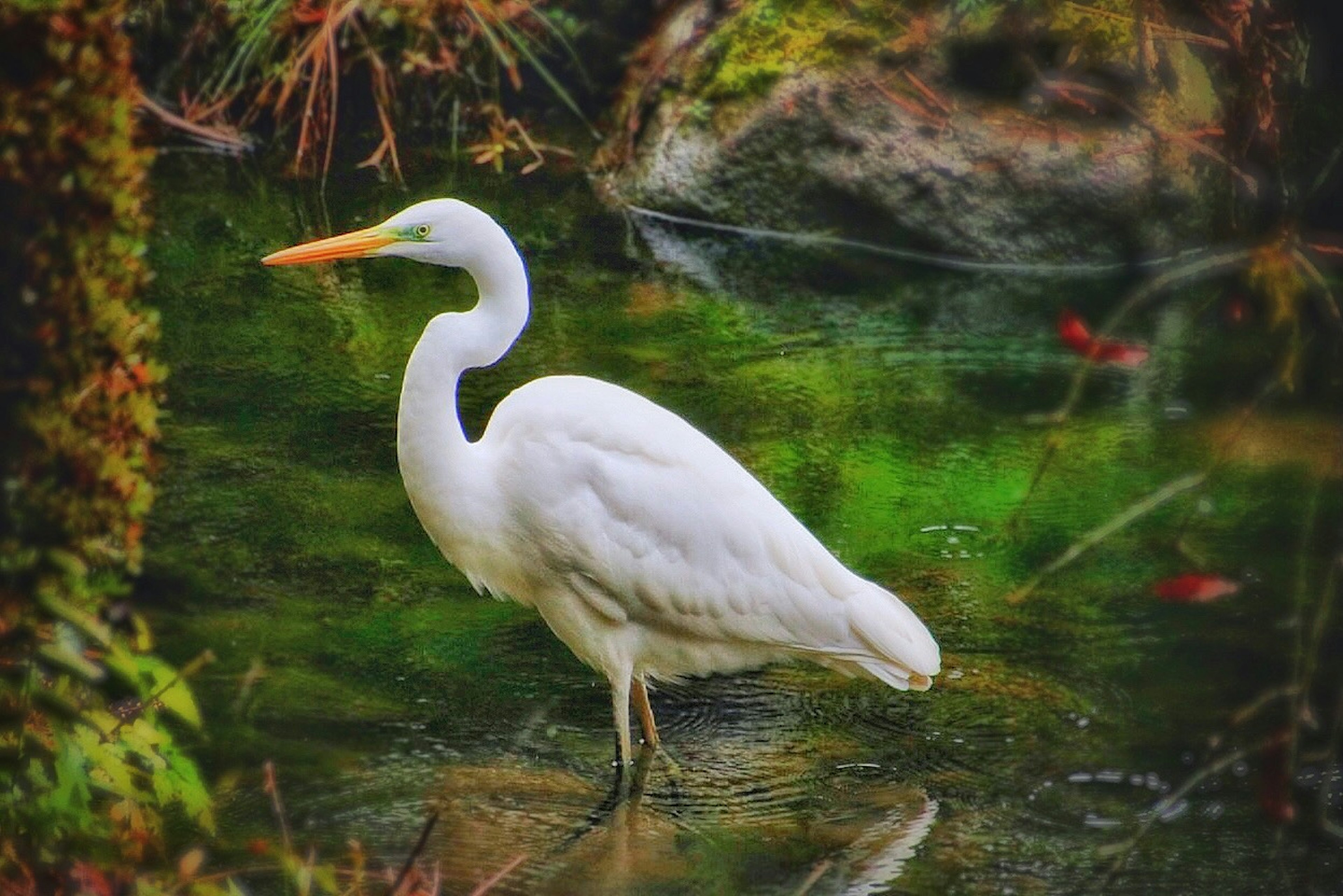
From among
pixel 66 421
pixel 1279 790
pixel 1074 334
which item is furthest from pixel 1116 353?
pixel 66 421

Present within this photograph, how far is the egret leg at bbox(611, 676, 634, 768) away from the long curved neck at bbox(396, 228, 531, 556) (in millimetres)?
500

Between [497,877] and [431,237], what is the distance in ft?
6.25

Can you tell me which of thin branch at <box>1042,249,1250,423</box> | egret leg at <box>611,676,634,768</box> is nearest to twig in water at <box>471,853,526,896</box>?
egret leg at <box>611,676,634,768</box>

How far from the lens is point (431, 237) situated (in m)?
4.03

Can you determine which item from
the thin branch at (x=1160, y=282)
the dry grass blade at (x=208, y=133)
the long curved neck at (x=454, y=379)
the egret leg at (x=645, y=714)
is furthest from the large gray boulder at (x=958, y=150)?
the thin branch at (x=1160, y=282)

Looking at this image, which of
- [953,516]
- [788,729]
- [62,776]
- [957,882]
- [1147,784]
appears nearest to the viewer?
[62,776]

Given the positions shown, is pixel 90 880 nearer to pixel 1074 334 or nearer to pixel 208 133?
pixel 1074 334

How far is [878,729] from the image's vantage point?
436 centimetres

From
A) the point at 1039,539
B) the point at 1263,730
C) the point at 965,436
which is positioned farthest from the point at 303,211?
the point at 1263,730

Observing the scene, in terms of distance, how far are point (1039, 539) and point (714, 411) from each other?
1.37m

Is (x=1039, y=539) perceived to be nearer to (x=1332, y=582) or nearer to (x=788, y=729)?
(x=788, y=729)

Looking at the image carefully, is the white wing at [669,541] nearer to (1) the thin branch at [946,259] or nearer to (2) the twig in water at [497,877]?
(2) the twig in water at [497,877]

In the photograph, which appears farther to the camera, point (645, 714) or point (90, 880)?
point (645, 714)

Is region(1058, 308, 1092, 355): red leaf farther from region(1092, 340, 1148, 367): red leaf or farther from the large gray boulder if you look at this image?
the large gray boulder
